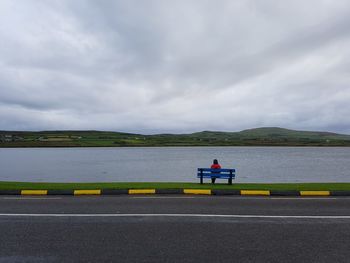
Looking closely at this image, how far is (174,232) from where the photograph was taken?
8.53 m

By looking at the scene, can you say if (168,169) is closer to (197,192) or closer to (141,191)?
(141,191)

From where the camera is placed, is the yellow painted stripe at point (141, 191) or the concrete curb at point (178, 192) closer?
the concrete curb at point (178, 192)

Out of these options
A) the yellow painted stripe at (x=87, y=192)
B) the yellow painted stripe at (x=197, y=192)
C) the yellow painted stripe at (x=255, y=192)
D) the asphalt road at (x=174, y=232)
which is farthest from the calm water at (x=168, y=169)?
the asphalt road at (x=174, y=232)

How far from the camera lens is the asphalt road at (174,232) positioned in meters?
6.88

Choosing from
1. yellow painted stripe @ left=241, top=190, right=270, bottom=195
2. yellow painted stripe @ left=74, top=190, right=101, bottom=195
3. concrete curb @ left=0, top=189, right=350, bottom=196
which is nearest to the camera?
concrete curb @ left=0, top=189, right=350, bottom=196

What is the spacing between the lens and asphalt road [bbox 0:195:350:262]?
6875 mm

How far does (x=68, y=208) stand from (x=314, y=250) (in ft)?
26.3

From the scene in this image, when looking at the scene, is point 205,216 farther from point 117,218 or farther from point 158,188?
point 158,188

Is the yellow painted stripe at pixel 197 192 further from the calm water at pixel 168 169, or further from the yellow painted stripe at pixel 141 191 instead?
the calm water at pixel 168 169

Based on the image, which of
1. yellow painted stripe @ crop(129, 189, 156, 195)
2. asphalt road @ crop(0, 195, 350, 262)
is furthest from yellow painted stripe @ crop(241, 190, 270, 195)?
yellow painted stripe @ crop(129, 189, 156, 195)

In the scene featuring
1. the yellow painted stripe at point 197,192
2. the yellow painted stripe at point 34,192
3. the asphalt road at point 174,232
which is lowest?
the yellow painted stripe at point 34,192

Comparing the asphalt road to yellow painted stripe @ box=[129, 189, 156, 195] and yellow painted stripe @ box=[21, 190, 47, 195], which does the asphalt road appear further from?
yellow painted stripe @ box=[21, 190, 47, 195]

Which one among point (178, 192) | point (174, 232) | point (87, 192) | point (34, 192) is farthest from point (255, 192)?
point (34, 192)

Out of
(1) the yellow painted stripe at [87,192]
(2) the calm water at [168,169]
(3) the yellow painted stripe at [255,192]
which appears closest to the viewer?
(3) the yellow painted stripe at [255,192]
